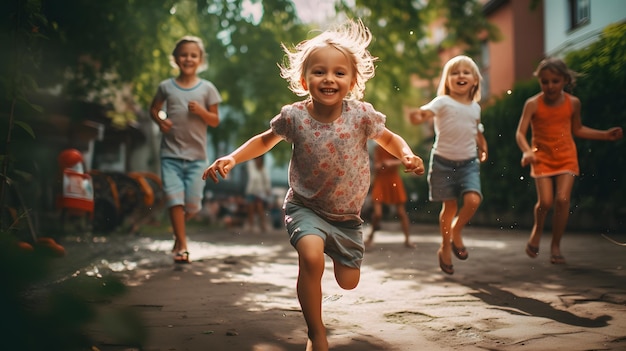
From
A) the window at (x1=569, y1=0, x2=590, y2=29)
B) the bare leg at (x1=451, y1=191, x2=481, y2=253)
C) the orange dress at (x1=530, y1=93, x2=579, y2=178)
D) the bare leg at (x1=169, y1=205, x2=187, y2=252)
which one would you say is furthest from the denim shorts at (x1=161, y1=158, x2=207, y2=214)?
the window at (x1=569, y1=0, x2=590, y2=29)

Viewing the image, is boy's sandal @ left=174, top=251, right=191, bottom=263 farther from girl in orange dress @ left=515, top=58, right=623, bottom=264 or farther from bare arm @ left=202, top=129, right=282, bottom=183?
girl in orange dress @ left=515, top=58, right=623, bottom=264

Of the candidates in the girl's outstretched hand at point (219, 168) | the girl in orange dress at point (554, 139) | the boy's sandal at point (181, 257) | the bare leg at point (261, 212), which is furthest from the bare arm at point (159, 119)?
the bare leg at point (261, 212)

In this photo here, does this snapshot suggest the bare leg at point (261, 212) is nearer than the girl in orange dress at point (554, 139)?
No

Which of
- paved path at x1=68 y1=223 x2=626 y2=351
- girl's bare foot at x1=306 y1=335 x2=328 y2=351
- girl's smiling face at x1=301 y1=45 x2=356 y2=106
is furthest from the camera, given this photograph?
girl's smiling face at x1=301 y1=45 x2=356 y2=106

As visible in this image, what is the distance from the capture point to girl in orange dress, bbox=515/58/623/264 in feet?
19.1

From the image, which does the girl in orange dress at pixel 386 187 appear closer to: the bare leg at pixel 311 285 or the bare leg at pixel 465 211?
the bare leg at pixel 465 211

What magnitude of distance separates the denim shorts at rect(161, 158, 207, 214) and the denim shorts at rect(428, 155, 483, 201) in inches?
86.4

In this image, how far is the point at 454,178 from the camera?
5.60 metres

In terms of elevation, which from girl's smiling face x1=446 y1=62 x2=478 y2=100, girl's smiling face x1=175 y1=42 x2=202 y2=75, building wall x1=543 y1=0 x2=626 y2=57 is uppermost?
building wall x1=543 y1=0 x2=626 y2=57

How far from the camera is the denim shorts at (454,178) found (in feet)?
18.1

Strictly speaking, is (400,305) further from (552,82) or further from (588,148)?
(588,148)

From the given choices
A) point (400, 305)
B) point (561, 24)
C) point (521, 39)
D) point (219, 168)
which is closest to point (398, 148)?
point (219, 168)

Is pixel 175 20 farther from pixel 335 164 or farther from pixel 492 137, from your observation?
pixel 335 164

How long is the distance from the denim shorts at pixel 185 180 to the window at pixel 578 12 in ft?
51.6
